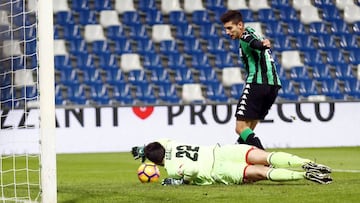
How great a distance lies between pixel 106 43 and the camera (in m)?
20.1

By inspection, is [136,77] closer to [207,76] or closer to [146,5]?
[207,76]

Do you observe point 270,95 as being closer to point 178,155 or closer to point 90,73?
point 178,155

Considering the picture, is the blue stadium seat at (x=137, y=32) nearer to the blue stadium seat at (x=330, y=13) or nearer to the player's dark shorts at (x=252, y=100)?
the blue stadium seat at (x=330, y=13)

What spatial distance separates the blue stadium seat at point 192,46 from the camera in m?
20.2

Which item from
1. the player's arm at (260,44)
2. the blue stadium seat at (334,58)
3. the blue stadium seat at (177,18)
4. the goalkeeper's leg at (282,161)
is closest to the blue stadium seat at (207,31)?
the blue stadium seat at (177,18)

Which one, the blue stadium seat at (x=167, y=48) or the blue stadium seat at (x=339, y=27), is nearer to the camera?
the blue stadium seat at (x=167, y=48)

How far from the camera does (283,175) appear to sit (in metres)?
8.39

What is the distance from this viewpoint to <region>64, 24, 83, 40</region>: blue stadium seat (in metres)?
20.0

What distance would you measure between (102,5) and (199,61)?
7.78 ft

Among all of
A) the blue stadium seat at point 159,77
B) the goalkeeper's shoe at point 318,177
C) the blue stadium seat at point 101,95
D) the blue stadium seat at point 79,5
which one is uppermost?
the blue stadium seat at point 79,5

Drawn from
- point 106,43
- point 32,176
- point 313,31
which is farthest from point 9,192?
point 313,31

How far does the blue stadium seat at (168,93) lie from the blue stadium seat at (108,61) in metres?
1.05

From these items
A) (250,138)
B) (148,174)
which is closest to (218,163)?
(250,138)

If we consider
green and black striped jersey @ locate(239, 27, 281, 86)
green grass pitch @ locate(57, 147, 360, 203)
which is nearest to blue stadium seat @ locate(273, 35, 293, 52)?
green grass pitch @ locate(57, 147, 360, 203)
